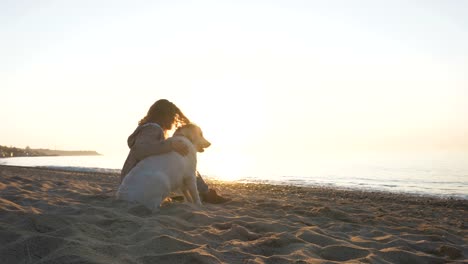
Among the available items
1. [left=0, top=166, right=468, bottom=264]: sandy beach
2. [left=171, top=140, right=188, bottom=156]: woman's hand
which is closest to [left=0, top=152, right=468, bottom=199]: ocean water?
[left=0, top=166, right=468, bottom=264]: sandy beach

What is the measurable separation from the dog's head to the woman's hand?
1.89 feet

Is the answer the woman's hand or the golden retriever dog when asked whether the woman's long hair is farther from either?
the woman's hand

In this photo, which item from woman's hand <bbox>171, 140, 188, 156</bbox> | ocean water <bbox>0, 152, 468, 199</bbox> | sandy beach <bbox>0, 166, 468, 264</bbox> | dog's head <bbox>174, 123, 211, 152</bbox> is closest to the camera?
sandy beach <bbox>0, 166, 468, 264</bbox>

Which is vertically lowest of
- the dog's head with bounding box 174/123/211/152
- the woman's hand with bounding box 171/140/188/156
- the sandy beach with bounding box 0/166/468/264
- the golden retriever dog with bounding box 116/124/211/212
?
the sandy beach with bounding box 0/166/468/264

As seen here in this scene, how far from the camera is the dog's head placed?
634 centimetres

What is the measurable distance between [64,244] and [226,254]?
122cm

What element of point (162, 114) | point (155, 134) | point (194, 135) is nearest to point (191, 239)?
point (155, 134)

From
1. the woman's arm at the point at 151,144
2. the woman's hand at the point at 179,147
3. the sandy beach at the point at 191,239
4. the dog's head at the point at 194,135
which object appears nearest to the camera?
the sandy beach at the point at 191,239

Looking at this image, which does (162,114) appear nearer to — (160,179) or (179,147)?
(179,147)

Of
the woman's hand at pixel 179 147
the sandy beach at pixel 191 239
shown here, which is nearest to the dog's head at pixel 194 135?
the woman's hand at pixel 179 147

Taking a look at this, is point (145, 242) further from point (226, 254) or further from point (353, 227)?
point (353, 227)

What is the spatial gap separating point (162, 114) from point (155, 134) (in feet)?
1.68

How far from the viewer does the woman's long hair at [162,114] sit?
592 centimetres

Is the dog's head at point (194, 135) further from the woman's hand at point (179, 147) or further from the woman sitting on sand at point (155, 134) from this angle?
the woman's hand at point (179, 147)
